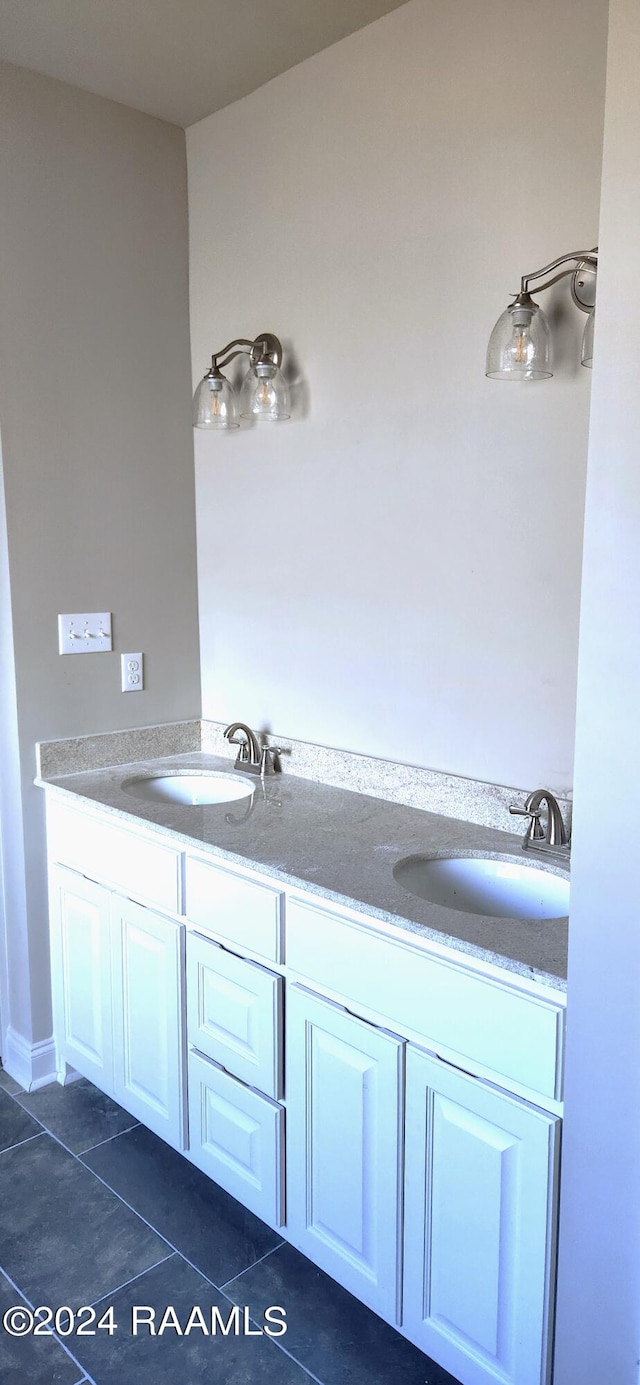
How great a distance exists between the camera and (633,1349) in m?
1.17

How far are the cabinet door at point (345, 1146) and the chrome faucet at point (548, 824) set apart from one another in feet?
1.55

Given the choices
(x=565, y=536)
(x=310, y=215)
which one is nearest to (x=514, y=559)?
(x=565, y=536)

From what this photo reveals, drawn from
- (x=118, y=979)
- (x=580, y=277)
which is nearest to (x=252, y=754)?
(x=118, y=979)

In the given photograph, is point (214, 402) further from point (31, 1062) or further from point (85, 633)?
point (31, 1062)

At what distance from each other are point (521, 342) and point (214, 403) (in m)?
0.89

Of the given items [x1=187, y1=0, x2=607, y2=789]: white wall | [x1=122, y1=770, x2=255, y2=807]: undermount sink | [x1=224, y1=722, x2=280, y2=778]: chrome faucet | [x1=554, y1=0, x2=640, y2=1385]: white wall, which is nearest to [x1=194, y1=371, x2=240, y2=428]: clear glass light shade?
[x1=187, y1=0, x2=607, y2=789]: white wall

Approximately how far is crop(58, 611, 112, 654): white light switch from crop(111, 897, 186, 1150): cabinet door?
0.70m

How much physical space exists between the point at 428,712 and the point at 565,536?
51 cm

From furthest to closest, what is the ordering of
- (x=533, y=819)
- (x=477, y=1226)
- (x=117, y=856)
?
(x=117, y=856)
(x=533, y=819)
(x=477, y=1226)

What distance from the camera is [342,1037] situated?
1562 millimetres

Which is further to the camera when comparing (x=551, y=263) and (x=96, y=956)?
(x=96, y=956)

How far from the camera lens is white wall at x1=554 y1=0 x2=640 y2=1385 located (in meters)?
1.04

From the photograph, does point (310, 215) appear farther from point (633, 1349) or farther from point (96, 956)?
point (633, 1349)

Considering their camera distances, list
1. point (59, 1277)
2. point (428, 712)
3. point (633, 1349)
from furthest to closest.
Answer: point (428, 712)
point (59, 1277)
point (633, 1349)
